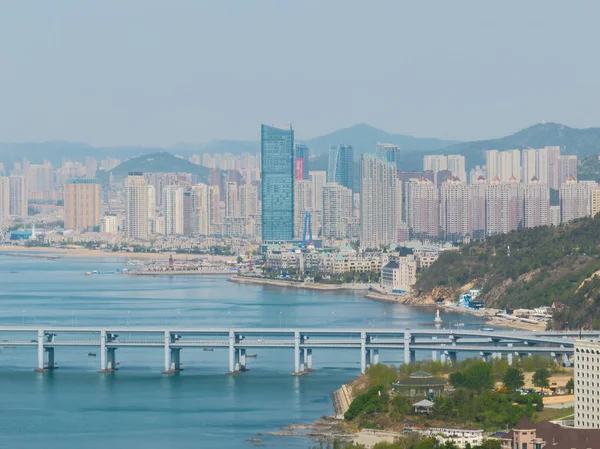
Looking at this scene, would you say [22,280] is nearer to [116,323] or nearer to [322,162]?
[116,323]

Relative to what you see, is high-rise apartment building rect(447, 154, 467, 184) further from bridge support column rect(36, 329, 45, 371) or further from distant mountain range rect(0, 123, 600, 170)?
bridge support column rect(36, 329, 45, 371)

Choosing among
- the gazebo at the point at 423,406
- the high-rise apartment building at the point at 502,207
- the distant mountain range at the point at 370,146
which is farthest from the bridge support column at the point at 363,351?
the distant mountain range at the point at 370,146

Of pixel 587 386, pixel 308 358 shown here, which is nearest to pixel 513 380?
pixel 587 386

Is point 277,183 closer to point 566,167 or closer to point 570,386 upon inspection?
point 566,167

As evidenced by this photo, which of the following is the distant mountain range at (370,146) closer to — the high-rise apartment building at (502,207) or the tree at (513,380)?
the high-rise apartment building at (502,207)

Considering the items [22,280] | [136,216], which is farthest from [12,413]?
[136,216]

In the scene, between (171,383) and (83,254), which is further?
(83,254)

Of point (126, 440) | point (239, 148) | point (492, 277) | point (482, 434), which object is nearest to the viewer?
point (482, 434)

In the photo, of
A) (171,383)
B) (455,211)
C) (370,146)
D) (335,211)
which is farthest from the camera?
(370,146)
